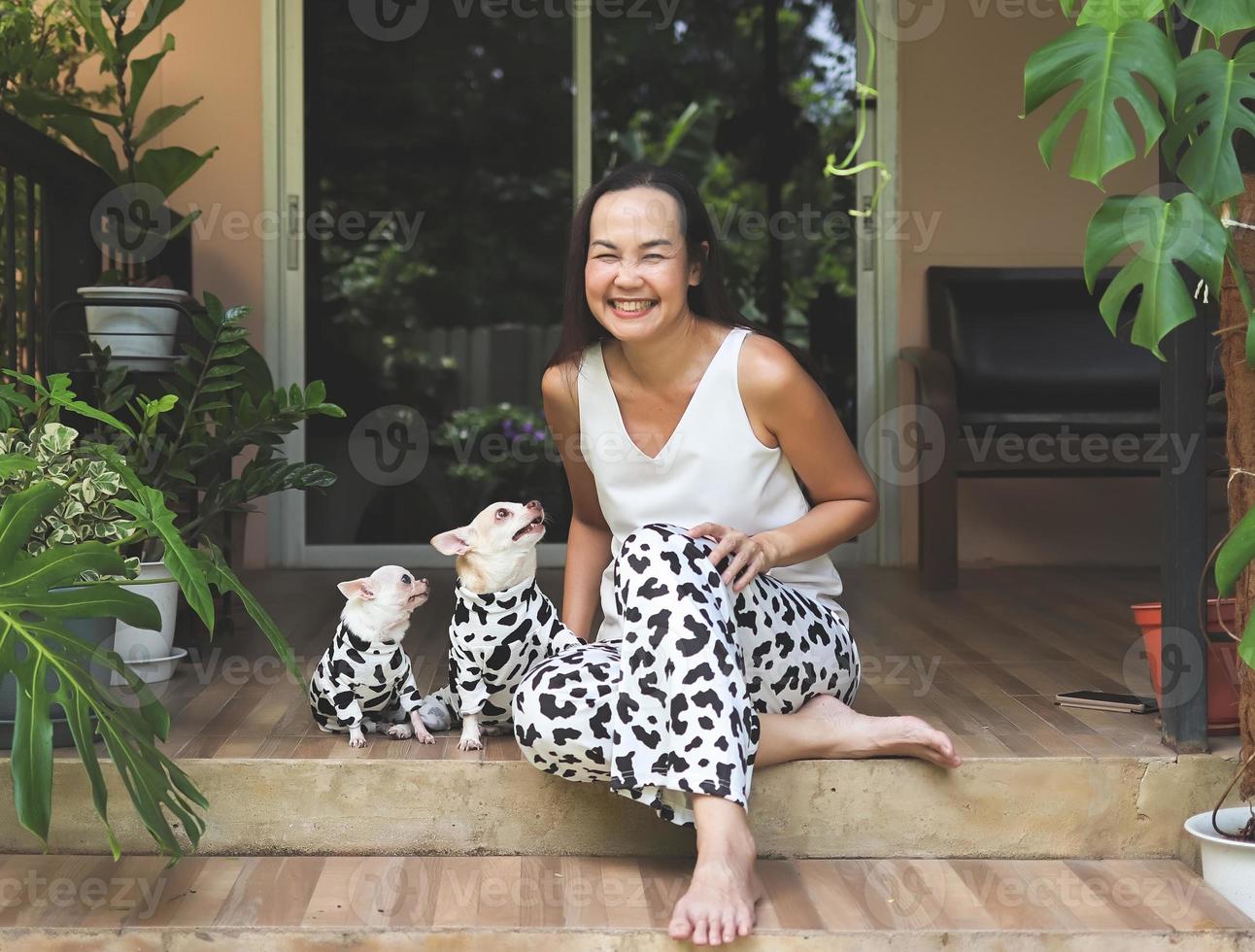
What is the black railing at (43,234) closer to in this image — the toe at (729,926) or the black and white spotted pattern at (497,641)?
the black and white spotted pattern at (497,641)

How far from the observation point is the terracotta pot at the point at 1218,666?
89.7 inches

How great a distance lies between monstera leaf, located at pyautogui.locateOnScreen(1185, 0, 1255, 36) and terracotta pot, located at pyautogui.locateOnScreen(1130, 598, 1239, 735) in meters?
0.94

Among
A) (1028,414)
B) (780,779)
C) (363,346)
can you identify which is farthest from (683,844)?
(363,346)

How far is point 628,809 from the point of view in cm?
221

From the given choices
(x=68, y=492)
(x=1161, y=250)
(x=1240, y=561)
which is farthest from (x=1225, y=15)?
(x=68, y=492)

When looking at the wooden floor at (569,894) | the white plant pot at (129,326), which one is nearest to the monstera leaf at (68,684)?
the wooden floor at (569,894)

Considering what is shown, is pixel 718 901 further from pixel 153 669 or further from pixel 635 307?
pixel 153 669

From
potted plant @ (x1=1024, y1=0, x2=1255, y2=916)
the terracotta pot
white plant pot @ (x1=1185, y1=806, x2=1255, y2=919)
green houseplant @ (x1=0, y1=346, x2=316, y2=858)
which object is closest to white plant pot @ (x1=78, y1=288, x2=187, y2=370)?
green houseplant @ (x1=0, y1=346, x2=316, y2=858)

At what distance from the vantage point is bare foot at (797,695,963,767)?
2.16m

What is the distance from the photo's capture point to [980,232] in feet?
15.2

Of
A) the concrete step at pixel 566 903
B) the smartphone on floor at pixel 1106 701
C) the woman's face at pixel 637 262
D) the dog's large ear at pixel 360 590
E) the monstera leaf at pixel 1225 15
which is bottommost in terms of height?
the concrete step at pixel 566 903

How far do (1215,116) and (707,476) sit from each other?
3.08 feet

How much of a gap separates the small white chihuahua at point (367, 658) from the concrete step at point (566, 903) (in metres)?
0.25

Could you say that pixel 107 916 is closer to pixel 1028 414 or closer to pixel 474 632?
pixel 474 632
